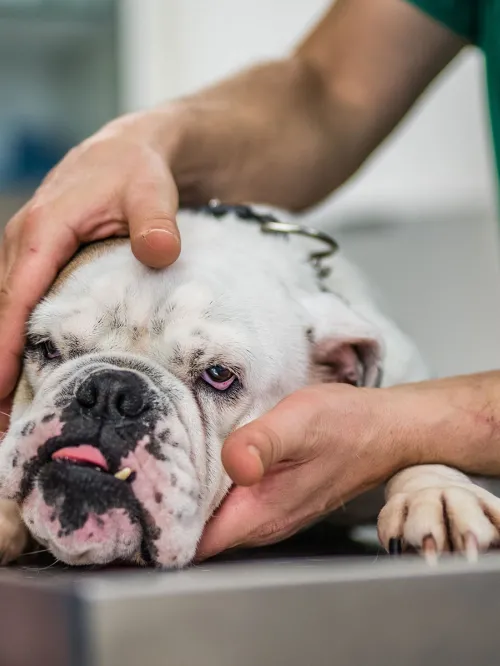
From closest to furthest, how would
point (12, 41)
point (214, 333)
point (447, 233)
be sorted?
point (214, 333) < point (447, 233) < point (12, 41)

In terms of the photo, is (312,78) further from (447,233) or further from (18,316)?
(18,316)

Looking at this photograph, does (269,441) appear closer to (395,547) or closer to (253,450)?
(253,450)

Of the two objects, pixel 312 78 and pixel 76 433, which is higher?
pixel 312 78

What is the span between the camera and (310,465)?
2.99 ft

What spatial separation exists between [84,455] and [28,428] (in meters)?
0.09

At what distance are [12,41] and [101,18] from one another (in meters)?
0.40

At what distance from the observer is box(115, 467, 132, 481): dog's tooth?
2.81 feet

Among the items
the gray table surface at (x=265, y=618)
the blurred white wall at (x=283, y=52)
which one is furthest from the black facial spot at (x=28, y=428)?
the blurred white wall at (x=283, y=52)

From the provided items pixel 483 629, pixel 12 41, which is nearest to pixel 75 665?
pixel 483 629

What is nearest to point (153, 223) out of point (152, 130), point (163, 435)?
point (163, 435)

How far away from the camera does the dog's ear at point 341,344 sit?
1138 millimetres

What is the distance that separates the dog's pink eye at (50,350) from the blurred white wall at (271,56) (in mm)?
2426

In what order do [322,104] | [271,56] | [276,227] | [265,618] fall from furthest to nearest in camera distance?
[271,56]
[322,104]
[276,227]
[265,618]

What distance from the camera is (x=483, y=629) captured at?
0.57m
